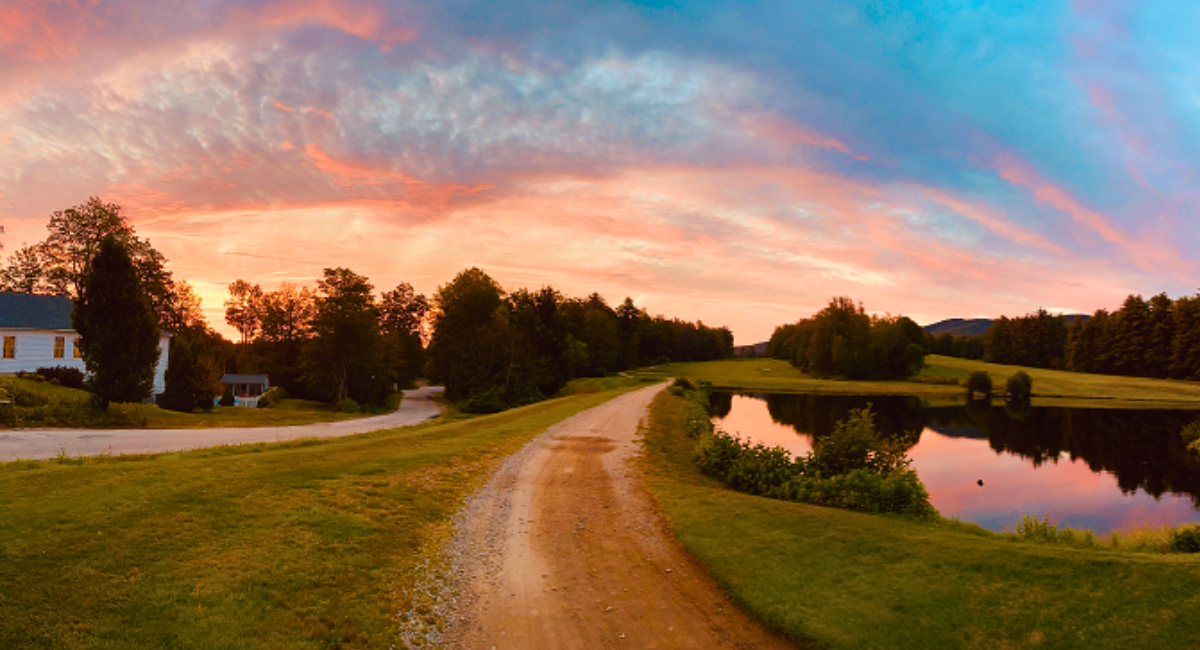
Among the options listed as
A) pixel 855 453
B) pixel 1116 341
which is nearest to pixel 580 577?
pixel 855 453

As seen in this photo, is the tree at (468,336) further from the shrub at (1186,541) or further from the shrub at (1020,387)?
the shrub at (1020,387)

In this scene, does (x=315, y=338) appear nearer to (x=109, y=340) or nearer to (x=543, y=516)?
(x=109, y=340)

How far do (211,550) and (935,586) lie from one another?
1016 centimetres

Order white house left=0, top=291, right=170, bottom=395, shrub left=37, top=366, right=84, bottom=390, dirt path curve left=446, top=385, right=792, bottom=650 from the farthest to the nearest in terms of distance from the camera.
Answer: white house left=0, top=291, right=170, bottom=395 → shrub left=37, top=366, right=84, bottom=390 → dirt path curve left=446, top=385, right=792, bottom=650

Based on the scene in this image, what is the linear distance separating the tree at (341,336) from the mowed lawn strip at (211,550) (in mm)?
39091

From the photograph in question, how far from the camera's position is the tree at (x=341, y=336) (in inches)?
2040

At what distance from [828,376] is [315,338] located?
73586 mm

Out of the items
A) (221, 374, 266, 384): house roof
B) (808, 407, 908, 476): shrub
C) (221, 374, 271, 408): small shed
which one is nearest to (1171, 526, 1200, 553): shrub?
(808, 407, 908, 476): shrub

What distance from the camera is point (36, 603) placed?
6582mm

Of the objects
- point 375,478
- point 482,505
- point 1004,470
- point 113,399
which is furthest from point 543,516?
point 113,399

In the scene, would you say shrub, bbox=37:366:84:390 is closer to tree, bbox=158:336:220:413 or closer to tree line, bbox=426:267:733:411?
tree, bbox=158:336:220:413

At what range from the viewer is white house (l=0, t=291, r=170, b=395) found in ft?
124

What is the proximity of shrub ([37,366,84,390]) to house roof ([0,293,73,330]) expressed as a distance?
4203 mm

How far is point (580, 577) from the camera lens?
903cm
